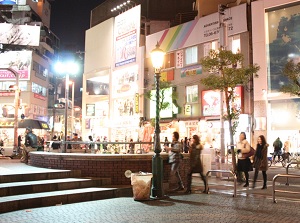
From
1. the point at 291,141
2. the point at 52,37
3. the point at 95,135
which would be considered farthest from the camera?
the point at 52,37

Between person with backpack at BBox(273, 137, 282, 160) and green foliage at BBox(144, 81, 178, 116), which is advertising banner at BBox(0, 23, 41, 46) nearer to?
green foliage at BBox(144, 81, 178, 116)

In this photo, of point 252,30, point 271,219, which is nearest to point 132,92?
point 252,30

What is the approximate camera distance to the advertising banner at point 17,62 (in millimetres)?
54469

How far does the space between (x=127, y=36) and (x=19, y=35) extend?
22.8 meters

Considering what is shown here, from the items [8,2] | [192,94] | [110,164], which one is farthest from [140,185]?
[8,2]

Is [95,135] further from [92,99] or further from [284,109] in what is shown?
[284,109]

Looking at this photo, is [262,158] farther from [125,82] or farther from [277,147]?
[125,82]

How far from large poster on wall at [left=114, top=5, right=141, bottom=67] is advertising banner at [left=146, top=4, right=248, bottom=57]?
69.5 inches

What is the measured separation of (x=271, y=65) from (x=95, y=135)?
24004 mm

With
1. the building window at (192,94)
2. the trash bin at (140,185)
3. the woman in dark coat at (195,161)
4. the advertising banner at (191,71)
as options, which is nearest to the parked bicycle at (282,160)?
the building window at (192,94)

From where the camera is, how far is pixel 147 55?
124 ft

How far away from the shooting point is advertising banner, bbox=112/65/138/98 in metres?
38.3

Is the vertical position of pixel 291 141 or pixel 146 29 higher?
pixel 146 29

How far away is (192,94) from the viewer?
32.8 meters
